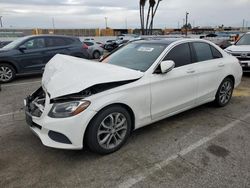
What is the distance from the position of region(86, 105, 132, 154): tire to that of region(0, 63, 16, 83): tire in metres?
6.08

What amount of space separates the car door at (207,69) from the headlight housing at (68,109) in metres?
2.33

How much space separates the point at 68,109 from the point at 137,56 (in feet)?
5.36

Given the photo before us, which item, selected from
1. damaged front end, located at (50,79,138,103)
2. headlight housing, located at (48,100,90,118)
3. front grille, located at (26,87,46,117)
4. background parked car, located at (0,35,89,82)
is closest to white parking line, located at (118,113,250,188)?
headlight housing, located at (48,100,90,118)

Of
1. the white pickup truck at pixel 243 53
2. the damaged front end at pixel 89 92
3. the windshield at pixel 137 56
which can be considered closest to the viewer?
the damaged front end at pixel 89 92

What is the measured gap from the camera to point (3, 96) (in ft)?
19.6

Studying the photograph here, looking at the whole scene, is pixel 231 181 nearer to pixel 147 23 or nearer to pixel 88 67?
pixel 88 67

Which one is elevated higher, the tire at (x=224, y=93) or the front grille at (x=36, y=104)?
the front grille at (x=36, y=104)

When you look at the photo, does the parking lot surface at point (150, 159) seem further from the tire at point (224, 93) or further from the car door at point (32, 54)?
the car door at point (32, 54)

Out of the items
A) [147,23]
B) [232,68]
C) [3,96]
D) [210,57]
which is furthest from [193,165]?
[147,23]

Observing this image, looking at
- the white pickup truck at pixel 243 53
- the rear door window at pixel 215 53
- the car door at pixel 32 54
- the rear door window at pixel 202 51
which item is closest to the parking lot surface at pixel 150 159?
the rear door window at pixel 202 51

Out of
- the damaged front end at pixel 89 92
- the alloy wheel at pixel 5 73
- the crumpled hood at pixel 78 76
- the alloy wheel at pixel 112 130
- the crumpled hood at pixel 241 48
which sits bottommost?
the alloy wheel at pixel 112 130

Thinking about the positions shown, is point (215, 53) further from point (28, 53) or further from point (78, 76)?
point (28, 53)

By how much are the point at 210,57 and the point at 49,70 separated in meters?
3.04

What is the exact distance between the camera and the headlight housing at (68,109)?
2684 mm
